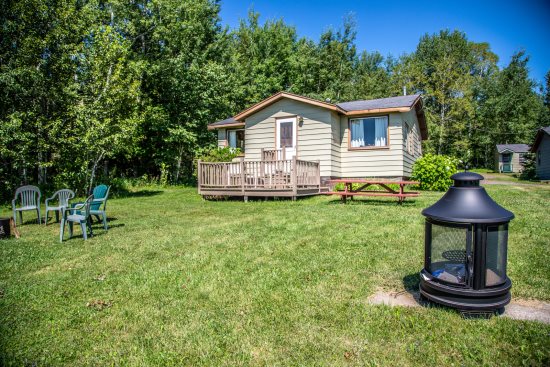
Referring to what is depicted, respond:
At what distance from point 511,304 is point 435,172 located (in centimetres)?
1206

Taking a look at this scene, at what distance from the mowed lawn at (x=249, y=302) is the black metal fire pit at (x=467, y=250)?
19cm

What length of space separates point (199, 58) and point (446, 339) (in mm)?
24701

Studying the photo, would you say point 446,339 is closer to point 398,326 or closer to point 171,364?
point 398,326

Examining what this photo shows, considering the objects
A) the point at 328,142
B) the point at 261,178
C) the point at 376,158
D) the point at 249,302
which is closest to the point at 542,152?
the point at 376,158

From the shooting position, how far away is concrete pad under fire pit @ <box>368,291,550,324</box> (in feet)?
9.53

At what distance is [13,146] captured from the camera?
1348cm

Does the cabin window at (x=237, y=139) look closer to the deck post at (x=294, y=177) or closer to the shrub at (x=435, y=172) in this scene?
the deck post at (x=294, y=177)

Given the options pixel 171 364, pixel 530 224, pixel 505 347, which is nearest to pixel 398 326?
pixel 505 347

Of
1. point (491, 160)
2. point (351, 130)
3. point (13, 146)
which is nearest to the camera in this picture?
point (13, 146)

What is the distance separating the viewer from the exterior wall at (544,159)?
80.4 ft

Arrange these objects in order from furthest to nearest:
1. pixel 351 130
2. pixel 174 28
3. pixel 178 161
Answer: pixel 178 161
pixel 174 28
pixel 351 130

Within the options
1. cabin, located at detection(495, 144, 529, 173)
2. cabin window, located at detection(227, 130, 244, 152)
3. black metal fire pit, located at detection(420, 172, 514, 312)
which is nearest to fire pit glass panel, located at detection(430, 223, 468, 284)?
black metal fire pit, located at detection(420, 172, 514, 312)

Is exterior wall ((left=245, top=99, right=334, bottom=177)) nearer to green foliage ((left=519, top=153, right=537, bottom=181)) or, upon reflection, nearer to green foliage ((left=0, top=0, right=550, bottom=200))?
green foliage ((left=0, top=0, right=550, bottom=200))

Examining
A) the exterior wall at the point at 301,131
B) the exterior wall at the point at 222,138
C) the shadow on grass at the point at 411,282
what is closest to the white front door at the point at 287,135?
the exterior wall at the point at 301,131
